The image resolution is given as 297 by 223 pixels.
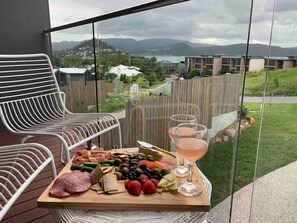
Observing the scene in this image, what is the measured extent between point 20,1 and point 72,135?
2372mm

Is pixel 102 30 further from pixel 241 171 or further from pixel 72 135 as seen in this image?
pixel 241 171

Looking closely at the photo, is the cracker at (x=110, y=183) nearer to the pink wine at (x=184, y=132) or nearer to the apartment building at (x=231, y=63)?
the pink wine at (x=184, y=132)

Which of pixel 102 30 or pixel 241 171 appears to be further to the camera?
pixel 102 30

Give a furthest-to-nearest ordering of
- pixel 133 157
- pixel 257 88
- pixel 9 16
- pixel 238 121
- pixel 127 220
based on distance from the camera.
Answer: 1. pixel 9 16
2. pixel 238 121
3. pixel 257 88
4. pixel 133 157
5. pixel 127 220

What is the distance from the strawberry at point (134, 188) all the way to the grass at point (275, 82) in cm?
85

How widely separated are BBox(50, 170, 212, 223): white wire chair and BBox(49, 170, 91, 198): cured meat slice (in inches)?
2.4

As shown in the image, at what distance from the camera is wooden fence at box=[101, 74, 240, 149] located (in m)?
1.51

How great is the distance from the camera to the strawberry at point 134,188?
867 millimetres

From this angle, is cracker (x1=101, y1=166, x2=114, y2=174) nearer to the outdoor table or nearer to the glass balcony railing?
the outdoor table

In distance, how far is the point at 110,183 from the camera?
2.96 ft

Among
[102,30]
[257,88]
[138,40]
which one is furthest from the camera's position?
[102,30]

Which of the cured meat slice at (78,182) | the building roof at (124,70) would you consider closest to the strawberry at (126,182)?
the cured meat slice at (78,182)

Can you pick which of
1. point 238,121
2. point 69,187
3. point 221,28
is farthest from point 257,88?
point 69,187

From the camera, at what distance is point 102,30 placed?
7.45ft
